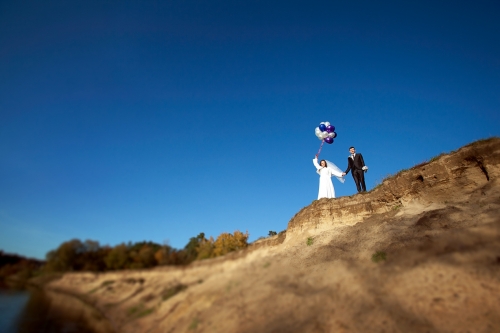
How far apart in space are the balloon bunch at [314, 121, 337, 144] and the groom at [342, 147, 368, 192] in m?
1.20

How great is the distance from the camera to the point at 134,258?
3294cm

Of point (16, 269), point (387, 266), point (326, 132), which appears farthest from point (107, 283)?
point (16, 269)

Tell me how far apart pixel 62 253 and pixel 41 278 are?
973 cm

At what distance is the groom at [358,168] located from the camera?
10.7 metres

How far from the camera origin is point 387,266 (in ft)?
21.2

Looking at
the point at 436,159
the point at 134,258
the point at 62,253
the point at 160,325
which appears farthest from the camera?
the point at 62,253

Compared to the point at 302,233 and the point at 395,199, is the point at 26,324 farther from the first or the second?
the point at 395,199

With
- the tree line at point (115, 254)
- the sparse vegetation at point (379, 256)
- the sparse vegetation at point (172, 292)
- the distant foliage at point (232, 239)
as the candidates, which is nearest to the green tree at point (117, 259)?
the tree line at point (115, 254)

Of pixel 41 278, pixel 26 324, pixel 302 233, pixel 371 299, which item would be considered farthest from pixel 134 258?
pixel 371 299

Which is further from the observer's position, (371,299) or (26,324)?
(26,324)

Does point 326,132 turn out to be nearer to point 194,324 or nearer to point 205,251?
point 194,324

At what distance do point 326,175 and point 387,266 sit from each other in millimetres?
6208

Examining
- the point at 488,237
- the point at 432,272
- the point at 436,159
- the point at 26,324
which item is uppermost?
the point at 436,159

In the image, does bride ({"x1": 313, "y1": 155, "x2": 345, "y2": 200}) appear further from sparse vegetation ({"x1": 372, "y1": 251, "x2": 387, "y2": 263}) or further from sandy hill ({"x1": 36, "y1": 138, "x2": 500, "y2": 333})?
sparse vegetation ({"x1": 372, "y1": 251, "x2": 387, "y2": 263})
